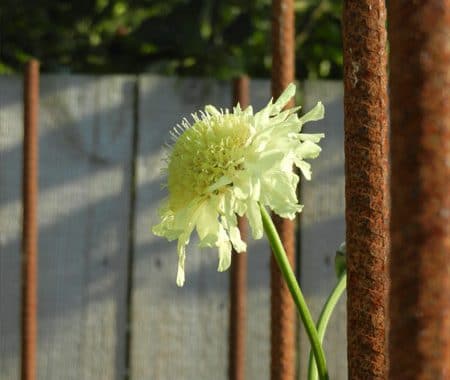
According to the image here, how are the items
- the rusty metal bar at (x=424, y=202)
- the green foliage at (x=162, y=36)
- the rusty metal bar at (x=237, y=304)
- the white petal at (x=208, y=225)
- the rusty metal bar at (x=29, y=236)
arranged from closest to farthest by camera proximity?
the rusty metal bar at (x=424, y=202), the white petal at (x=208, y=225), the rusty metal bar at (x=29, y=236), the rusty metal bar at (x=237, y=304), the green foliage at (x=162, y=36)

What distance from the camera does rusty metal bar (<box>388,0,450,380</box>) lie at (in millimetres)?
298

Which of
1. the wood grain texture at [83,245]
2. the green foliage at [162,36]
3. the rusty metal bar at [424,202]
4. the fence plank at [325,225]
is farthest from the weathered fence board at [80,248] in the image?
the rusty metal bar at [424,202]

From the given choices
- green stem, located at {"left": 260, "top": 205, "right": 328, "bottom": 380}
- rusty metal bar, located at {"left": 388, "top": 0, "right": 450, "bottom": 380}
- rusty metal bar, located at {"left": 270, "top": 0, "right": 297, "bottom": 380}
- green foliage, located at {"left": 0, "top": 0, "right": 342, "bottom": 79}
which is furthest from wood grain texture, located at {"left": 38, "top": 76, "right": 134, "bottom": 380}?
rusty metal bar, located at {"left": 388, "top": 0, "right": 450, "bottom": 380}

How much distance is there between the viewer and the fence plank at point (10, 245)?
166 centimetres

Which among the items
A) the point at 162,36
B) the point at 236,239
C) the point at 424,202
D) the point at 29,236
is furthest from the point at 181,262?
the point at 162,36

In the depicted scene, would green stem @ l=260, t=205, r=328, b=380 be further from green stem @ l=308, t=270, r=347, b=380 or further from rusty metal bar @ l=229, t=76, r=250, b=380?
rusty metal bar @ l=229, t=76, r=250, b=380

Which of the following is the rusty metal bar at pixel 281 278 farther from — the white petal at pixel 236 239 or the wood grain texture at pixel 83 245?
the wood grain texture at pixel 83 245

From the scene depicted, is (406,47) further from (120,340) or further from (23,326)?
(120,340)

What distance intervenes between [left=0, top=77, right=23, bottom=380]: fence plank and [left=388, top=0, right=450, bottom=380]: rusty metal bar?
142cm

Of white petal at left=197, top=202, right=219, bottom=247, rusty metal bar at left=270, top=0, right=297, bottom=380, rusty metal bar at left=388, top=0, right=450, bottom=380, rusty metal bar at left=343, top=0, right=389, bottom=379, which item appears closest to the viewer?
rusty metal bar at left=388, top=0, right=450, bottom=380

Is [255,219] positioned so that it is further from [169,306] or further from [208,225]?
[169,306]

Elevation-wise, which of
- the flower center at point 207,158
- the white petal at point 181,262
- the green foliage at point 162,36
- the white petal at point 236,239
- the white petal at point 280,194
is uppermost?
the green foliage at point 162,36

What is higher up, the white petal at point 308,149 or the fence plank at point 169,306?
the white petal at point 308,149

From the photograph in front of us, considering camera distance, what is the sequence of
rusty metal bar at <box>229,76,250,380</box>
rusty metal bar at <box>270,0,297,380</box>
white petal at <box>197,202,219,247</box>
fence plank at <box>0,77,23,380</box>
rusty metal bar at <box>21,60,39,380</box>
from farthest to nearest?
fence plank at <box>0,77,23,380</box> < rusty metal bar at <box>229,76,250,380</box> < rusty metal bar at <box>21,60,39,380</box> < rusty metal bar at <box>270,0,297,380</box> < white petal at <box>197,202,219,247</box>
